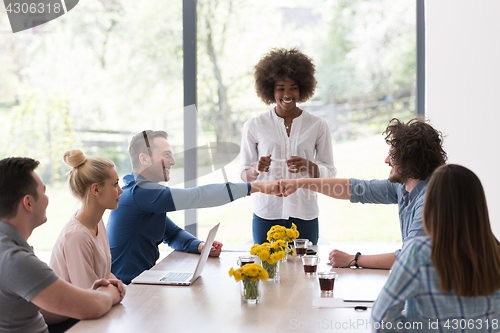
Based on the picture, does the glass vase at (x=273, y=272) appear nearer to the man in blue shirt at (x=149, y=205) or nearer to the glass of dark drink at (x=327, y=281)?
the glass of dark drink at (x=327, y=281)

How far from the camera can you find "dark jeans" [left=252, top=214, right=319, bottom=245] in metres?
2.63

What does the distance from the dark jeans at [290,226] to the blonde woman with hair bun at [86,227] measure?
0.99 metres

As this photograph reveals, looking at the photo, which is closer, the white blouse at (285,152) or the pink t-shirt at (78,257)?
the pink t-shirt at (78,257)

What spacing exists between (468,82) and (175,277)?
267 cm

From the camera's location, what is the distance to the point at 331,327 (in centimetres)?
126

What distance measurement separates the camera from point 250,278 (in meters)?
1.44

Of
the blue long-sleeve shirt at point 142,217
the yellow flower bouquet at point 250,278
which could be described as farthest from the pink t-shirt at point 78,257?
the yellow flower bouquet at point 250,278

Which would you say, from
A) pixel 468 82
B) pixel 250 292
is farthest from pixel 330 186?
pixel 468 82

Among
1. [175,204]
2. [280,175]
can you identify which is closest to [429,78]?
[280,175]

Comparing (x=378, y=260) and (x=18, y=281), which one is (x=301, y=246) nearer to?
(x=378, y=260)

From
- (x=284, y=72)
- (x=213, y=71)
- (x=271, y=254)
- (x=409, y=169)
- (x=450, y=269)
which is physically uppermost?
(x=213, y=71)

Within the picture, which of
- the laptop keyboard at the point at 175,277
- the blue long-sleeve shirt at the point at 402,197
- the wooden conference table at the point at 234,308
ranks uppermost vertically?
the blue long-sleeve shirt at the point at 402,197

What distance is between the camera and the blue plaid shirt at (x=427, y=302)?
1073 mm

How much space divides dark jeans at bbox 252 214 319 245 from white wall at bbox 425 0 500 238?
4.80 ft
